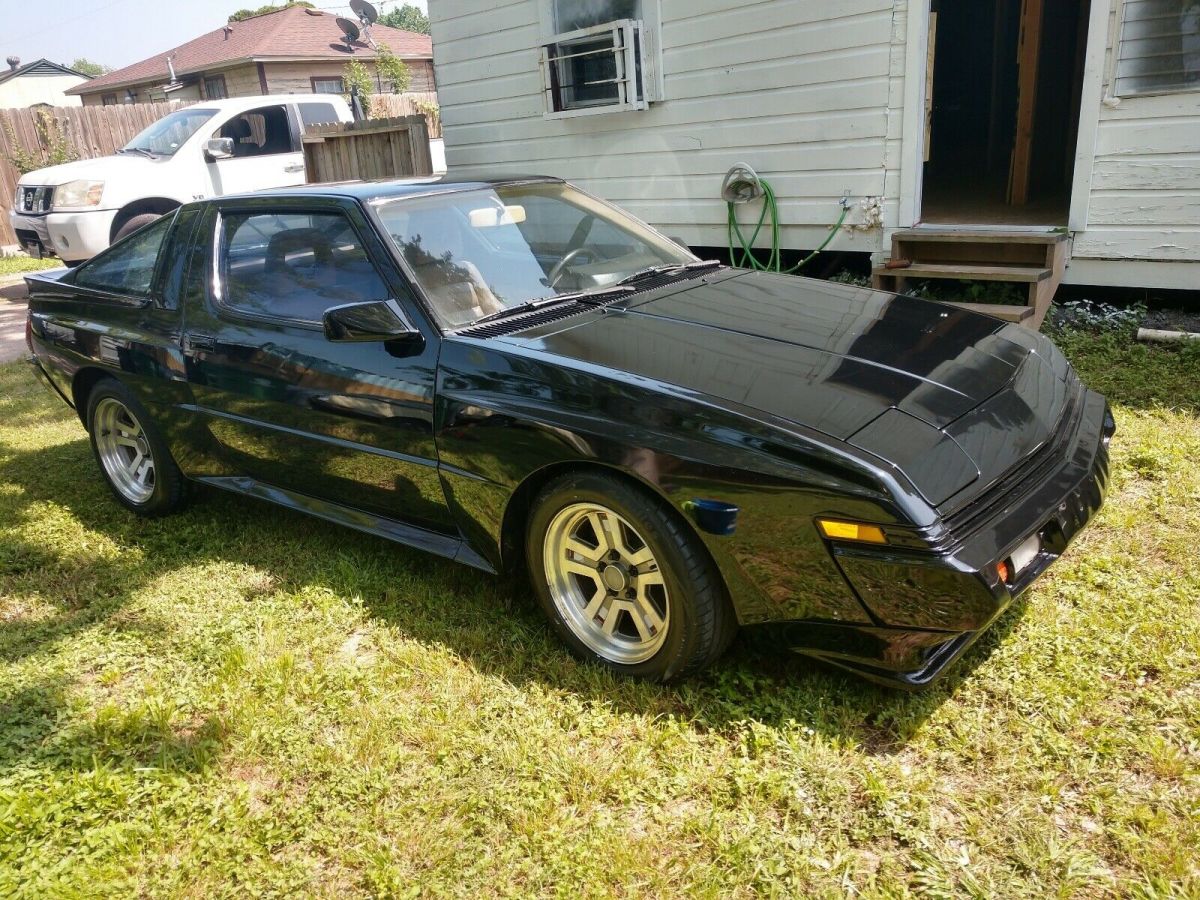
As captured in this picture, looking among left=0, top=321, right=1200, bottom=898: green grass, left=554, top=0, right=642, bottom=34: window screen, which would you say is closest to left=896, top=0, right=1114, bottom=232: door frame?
left=554, top=0, right=642, bottom=34: window screen

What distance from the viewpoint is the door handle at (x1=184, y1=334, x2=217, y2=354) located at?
3762mm

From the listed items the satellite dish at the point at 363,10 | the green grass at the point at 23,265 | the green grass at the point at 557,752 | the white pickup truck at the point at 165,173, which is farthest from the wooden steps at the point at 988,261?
the satellite dish at the point at 363,10

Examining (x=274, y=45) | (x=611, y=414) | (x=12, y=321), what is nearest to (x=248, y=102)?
(x=12, y=321)

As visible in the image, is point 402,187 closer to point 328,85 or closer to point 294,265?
point 294,265

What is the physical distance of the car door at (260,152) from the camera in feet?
36.8

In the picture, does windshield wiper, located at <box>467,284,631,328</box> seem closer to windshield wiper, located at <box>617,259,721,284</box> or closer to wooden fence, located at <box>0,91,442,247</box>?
windshield wiper, located at <box>617,259,721,284</box>

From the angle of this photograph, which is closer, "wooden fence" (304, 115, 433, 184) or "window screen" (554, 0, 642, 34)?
Answer: "window screen" (554, 0, 642, 34)

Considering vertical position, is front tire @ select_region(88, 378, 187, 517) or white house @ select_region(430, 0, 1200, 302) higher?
white house @ select_region(430, 0, 1200, 302)

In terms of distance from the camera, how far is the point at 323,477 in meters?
3.55

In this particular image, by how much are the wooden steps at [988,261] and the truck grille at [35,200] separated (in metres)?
9.44

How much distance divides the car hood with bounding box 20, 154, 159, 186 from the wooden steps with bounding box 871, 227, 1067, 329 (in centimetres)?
878

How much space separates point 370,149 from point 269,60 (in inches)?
757

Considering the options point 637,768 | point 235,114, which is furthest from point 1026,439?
point 235,114

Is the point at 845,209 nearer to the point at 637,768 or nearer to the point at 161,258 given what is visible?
the point at 161,258
